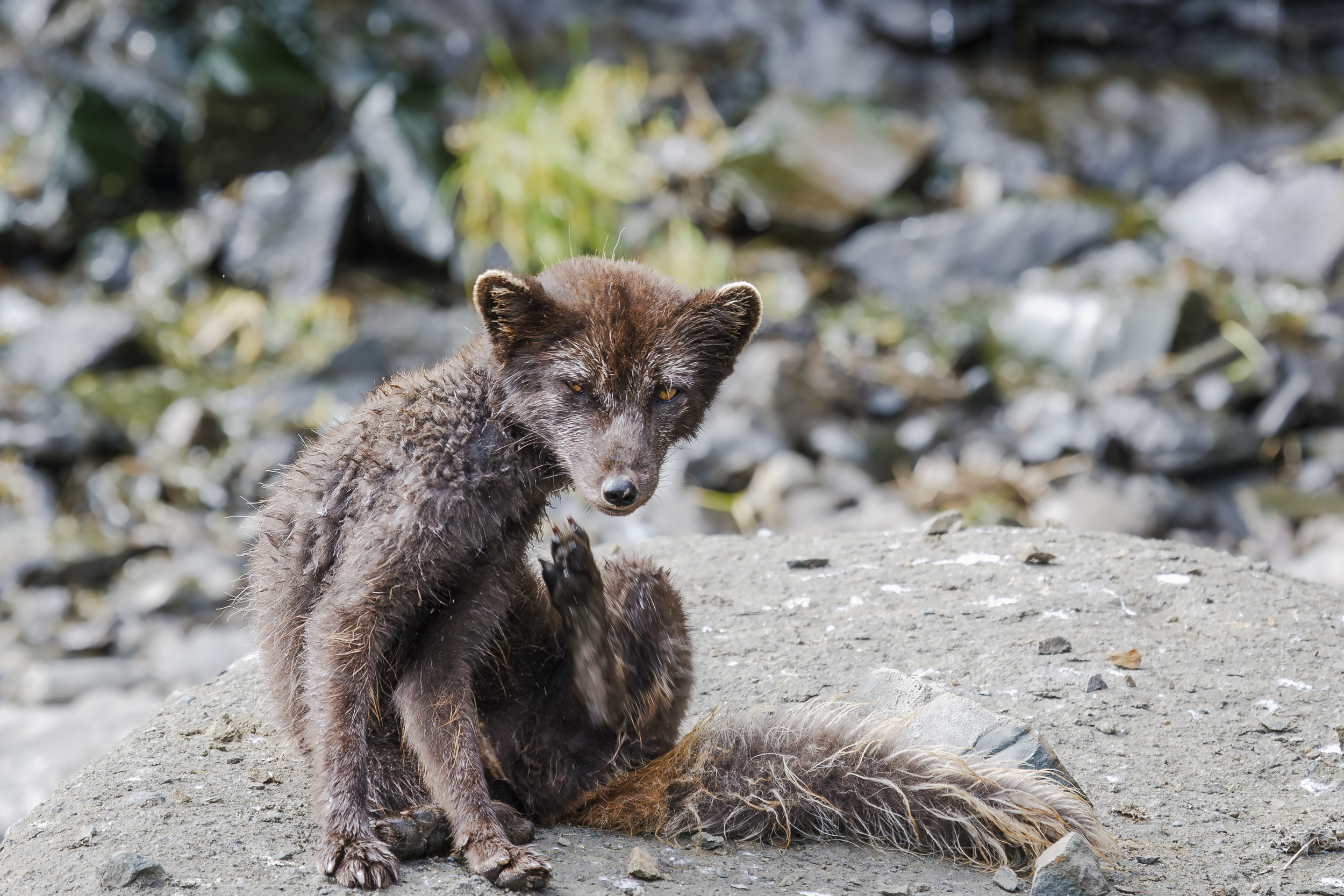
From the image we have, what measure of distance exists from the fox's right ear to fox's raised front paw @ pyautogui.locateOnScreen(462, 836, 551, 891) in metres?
1.49

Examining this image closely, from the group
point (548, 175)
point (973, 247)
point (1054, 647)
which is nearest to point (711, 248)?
point (548, 175)

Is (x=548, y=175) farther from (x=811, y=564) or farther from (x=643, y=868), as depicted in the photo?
(x=643, y=868)

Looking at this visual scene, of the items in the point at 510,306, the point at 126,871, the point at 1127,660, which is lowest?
the point at 1127,660

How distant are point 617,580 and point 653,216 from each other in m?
12.2

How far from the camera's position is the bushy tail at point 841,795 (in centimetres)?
374

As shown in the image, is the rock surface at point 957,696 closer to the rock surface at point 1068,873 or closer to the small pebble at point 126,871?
the small pebble at point 126,871

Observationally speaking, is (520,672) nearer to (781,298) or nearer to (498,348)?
(498,348)

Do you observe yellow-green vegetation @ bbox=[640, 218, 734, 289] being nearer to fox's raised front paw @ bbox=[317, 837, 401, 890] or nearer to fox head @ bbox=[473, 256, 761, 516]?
fox head @ bbox=[473, 256, 761, 516]

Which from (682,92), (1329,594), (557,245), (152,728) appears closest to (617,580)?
(152,728)

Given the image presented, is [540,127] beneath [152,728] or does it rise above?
above

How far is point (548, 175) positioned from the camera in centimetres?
1492

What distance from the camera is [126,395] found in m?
13.8

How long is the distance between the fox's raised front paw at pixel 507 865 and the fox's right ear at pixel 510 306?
1.49 m

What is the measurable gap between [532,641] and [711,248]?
11.6 m
